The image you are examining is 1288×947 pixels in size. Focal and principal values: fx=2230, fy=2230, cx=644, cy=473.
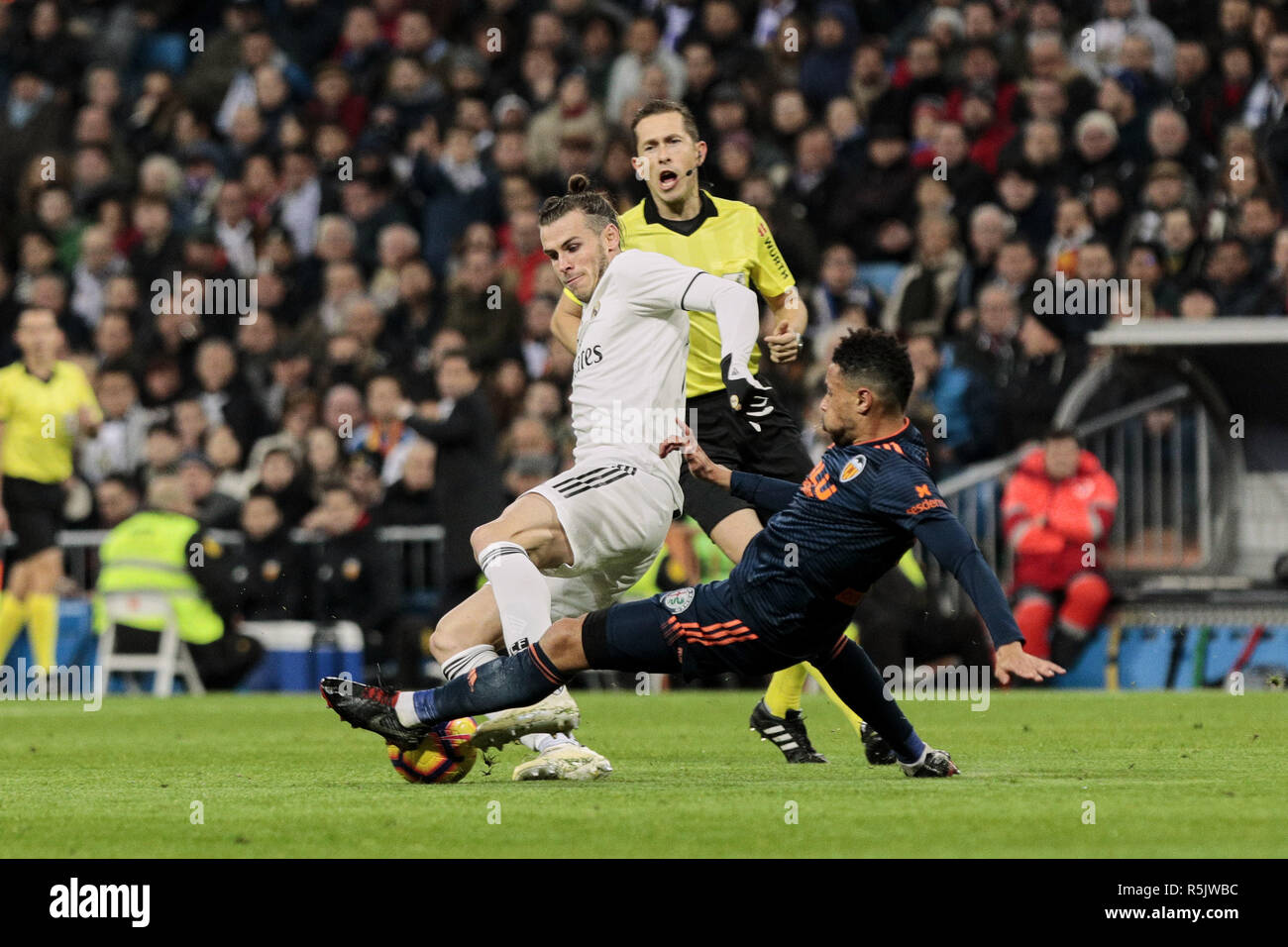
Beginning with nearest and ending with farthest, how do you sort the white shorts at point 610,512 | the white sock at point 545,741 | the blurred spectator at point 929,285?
1. the white shorts at point 610,512
2. the white sock at point 545,741
3. the blurred spectator at point 929,285

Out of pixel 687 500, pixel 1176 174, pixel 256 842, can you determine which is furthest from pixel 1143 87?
pixel 256 842

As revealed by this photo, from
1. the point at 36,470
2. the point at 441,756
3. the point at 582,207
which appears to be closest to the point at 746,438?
the point at 582,207

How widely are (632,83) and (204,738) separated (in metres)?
9.35

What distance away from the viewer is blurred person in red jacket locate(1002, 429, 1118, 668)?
569 inches

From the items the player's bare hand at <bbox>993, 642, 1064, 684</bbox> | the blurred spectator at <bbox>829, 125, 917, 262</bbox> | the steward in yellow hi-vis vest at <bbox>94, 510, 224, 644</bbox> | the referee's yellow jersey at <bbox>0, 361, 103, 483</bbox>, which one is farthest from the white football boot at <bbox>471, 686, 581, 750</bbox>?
the blurred spectator at <bbox>829, 125, 917, 262</bbox>

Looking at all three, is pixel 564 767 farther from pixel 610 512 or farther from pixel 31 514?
pixel 31 514

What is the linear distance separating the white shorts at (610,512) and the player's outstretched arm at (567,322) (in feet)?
3.69

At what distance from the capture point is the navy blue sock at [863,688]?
7.77 metres

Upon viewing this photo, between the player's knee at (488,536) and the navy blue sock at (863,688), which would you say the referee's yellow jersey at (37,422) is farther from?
the navy blue sock at (863,688)

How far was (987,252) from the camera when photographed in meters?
16.2

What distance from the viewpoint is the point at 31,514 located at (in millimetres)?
15664

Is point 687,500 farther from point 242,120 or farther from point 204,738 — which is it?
point 242,120

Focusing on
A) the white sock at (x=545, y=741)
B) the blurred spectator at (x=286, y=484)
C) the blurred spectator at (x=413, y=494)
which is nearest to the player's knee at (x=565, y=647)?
the white sock at (x=545, y=741)

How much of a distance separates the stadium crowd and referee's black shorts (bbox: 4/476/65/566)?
3.75 feet
